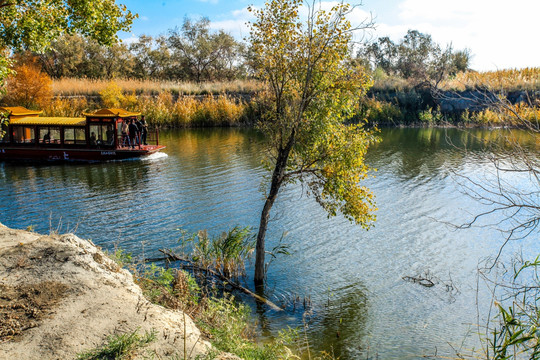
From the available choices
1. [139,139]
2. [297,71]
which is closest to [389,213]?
[297,71]

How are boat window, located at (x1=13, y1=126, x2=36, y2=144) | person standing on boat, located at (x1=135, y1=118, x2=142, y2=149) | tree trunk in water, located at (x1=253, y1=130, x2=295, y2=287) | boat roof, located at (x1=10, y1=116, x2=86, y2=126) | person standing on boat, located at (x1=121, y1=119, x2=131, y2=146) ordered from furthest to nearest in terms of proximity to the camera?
person standing on boat, located at (x1=135, y1=118, x2=142, y2=149), person standing on boat, located at (x1=121, y1=119, x2=131, y2=146), boat window, located at (x1=13, y1=126, x2=36, y2=144), boat roof, located at (x1=10, y1=116, x2=86, y2=126), tree trunk in water, located at (x1=253, y1=130, x2=295, y2=287)

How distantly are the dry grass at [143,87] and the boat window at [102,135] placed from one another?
19.6 m

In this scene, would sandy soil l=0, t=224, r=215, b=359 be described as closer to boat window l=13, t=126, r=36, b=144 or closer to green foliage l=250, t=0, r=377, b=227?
green foliage l=250, t=0, r=377, b=227

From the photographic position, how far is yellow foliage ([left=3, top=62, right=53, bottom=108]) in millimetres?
43812

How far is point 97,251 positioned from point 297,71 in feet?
19.7

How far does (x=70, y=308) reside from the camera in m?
6.71

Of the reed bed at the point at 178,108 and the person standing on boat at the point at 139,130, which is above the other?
the reed bed at the point at 178,108

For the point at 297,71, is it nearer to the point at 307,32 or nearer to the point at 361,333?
the point at 307,32

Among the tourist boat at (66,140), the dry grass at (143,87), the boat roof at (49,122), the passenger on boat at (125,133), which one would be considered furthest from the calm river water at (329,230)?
the dry grass at (143,87)

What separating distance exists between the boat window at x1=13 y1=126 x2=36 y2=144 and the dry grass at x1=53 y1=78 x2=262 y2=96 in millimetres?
18244

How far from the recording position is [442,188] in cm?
2189

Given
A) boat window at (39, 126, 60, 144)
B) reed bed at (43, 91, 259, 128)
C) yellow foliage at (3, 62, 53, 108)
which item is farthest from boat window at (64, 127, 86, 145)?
yellow foliage at (3, 62, 53, 108)

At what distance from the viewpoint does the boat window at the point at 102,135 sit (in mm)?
29906

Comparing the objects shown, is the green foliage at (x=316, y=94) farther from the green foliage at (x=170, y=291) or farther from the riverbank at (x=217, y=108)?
the riverbank at (x=217, y=108)
